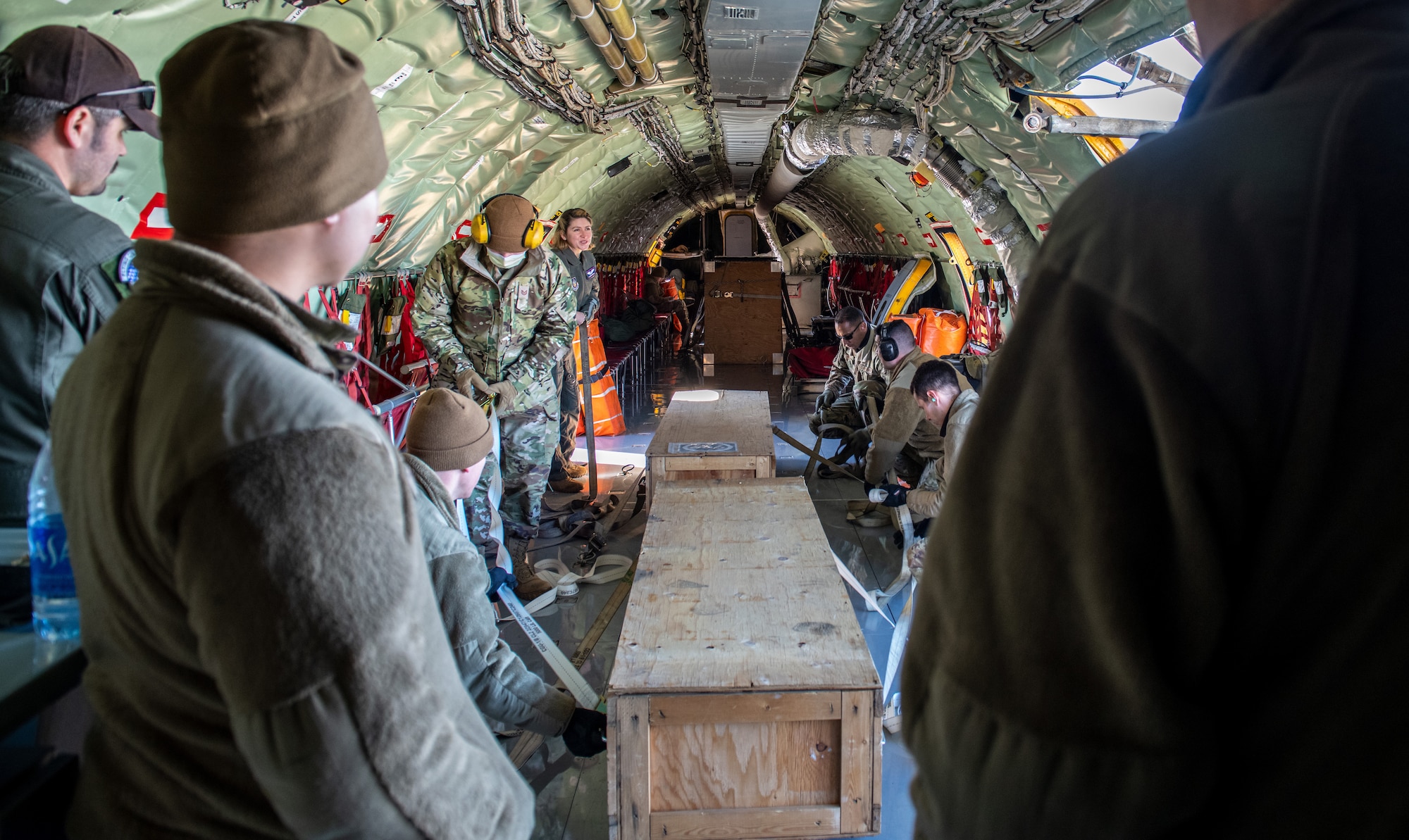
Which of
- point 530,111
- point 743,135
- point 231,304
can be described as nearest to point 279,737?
point 231,304

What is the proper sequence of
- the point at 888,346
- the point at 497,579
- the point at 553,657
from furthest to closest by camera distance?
the point at 888,346 → the point at 553,657 → the point at 497,579

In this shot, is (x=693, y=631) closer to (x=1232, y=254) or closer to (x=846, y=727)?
(x=846, y=727)

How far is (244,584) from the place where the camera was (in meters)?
0.93

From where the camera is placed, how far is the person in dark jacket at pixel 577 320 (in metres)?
6.71

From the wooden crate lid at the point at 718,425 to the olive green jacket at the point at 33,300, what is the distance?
132 inches

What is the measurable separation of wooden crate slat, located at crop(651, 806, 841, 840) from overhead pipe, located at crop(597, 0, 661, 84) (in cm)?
442

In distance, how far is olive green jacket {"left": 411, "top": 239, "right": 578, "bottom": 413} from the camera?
5.48 meters

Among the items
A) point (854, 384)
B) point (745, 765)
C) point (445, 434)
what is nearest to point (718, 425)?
point (854, 384)

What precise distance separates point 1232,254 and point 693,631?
2236 mm

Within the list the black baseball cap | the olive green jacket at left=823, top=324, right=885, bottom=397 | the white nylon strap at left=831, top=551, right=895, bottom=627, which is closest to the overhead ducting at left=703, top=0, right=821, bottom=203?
the olive green jacket at left=823, top=324, right=885, bottom=397

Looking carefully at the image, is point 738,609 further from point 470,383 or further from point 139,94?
point 470,383

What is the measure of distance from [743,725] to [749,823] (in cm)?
32

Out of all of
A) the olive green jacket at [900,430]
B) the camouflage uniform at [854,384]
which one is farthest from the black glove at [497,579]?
the camouflage uniform at [854,384]

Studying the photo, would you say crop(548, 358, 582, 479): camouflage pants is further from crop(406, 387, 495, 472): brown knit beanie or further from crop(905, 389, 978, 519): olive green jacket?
crop(406, 387, 495, 472): brown knit beanie
